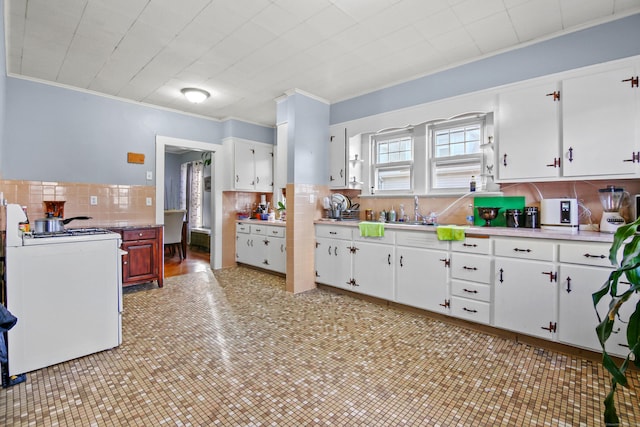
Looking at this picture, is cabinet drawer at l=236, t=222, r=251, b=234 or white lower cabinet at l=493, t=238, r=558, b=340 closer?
white lower cabinet at l=493, t=238, r=558, b=340

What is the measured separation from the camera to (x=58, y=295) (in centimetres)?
214

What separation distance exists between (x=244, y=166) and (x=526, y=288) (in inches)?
171

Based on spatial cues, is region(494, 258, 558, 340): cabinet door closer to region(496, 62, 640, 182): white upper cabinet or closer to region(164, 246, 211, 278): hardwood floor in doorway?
region(496, 62, 640, 182): white upper cabinet

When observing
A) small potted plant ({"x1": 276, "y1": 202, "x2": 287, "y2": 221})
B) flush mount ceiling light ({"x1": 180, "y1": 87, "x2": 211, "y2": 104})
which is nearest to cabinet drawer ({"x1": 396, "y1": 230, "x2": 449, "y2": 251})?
small potted plant ({"x1": 276, "y1": 202, "x2": 287, "y2": 221})

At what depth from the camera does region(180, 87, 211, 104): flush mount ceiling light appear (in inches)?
154

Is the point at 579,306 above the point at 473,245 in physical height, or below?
below

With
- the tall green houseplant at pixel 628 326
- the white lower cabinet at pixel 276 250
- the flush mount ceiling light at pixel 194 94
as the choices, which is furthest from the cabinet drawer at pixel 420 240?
the flush mount ceiling light at pixel 194 94

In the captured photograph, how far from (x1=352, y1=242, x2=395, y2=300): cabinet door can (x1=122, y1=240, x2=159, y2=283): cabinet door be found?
2650 mm

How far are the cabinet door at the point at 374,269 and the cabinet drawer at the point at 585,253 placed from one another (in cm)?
143

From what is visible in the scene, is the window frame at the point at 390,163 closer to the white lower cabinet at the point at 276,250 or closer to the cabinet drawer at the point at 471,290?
the cabinet drawer at the point at 471,290

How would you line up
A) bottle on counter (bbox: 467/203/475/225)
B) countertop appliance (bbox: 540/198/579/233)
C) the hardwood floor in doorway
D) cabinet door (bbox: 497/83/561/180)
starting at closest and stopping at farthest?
countertop appliance (bbox: 540/198/579/233), cabinet door (bbox: 497/83/561/180), bottle on counter (bbox: 467/203/475/225), the hardwood floor in doorway

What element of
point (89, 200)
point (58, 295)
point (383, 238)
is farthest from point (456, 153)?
point (89, 200)

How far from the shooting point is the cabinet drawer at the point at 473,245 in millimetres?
2662

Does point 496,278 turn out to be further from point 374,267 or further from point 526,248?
point 374,267
